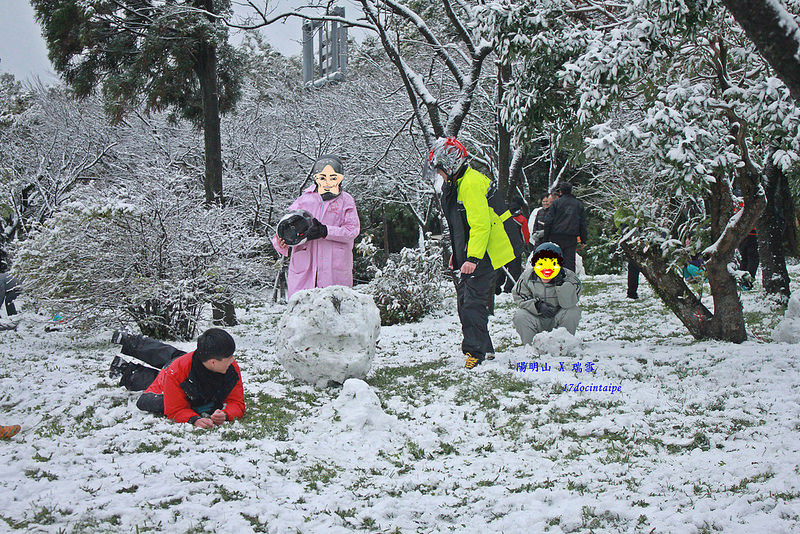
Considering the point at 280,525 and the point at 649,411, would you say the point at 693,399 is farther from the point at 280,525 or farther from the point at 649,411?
the point at 280,525

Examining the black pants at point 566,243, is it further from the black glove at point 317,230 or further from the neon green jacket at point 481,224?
Answer: the black glove at point 317,230

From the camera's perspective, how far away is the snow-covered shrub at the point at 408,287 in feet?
34.7

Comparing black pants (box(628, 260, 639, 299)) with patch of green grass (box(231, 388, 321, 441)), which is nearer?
patch of green grass (box(231, 388, 321, 441))

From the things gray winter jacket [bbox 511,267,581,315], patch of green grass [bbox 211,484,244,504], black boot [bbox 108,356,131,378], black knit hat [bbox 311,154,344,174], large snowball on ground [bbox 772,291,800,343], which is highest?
black knit hat [bbox 311,154,344,174]

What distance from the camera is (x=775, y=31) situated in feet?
8.08

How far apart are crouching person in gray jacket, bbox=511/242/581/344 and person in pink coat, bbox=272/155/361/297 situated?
185 cm

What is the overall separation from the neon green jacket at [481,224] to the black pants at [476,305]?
0.13 meters

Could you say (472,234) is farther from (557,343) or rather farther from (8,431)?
(8,431)

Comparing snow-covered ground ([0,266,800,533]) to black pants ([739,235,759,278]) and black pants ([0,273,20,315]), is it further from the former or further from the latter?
black pants ([0,273,20,315])

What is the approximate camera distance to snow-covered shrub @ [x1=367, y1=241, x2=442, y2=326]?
1059 centimetres

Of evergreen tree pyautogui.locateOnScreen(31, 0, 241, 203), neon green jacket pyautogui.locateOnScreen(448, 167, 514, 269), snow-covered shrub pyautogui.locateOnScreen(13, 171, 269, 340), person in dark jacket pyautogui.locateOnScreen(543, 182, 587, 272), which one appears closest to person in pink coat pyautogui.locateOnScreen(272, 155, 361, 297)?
neon green jacket pyautogui.locateOnScreen(448, 167, 514, 269)

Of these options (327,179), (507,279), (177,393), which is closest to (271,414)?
(177,393)

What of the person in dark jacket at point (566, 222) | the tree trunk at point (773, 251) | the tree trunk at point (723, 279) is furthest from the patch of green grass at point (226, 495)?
the tree trunk at point (773, 251)

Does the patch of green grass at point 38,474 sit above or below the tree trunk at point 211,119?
below
